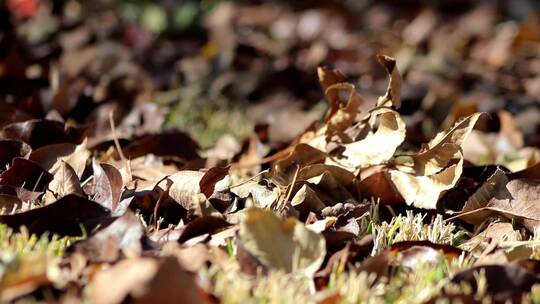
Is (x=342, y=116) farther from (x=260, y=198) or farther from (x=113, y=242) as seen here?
(x=113, y=242)

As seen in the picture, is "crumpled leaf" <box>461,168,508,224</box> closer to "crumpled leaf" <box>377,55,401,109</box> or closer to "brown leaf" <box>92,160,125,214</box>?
"crumpled leaf" <box>377,55,401,109</box>

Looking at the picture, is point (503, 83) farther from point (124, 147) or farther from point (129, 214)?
point (129, 214)

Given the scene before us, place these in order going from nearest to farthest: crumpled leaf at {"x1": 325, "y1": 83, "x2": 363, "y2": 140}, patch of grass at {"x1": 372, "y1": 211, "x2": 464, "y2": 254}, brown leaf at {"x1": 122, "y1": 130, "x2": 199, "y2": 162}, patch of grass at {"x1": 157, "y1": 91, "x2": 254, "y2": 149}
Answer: patch of grass at {"x1": 372, "y1": 211, "x2": 464, "y2": 254} < crumpled leaf at {"x1": 325, "y1": 83, "x2": 363, "y2": 140} < brown leaf at {"x1": 122, "y1": 130, "x2": 199, "y2": 162} < patch of grass at {"x1": 157, "y1": 91, "x2": 254, "y2": 149}

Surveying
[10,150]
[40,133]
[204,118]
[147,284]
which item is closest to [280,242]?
[147,284]

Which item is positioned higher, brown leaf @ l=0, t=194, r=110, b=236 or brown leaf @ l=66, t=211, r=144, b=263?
brown leaf @ l=66, t=211, r=144, b=263

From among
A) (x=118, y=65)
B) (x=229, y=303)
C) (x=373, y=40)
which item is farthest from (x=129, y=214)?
(x=373, y=40)

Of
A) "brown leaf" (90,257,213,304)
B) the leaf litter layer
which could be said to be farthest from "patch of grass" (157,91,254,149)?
"brown leaf" (90,257,213,304)

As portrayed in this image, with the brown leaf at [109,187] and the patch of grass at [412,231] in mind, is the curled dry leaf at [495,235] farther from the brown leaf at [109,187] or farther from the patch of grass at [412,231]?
the brown leaf at [109,187]

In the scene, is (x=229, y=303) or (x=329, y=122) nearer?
(x=229, y=303)
